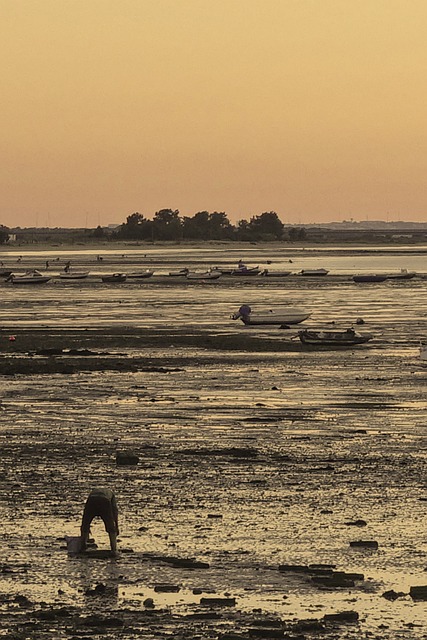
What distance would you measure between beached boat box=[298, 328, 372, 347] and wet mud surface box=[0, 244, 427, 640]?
21.3 feet

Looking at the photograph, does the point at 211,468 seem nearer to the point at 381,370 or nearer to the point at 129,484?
the point at 129,484

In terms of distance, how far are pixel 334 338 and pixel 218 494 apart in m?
38.3

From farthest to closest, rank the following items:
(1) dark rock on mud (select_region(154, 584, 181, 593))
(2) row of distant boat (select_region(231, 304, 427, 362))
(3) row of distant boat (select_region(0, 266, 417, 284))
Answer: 1. (3) row of distant boat (select_region(0, 266, 417, 284))
2. (2) row of distant boat (select_region(231, 304, 427, 362))
3. (1) dark rock on mud (select_region(154, 584, 181, 593))

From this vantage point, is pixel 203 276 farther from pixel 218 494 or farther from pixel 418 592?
pixel 418 592

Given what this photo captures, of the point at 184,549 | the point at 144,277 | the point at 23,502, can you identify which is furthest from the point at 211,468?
the point at 144,277

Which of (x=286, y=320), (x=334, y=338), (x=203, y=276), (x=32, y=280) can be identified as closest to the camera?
(x=334, y=338)

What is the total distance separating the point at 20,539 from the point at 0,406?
18.4m

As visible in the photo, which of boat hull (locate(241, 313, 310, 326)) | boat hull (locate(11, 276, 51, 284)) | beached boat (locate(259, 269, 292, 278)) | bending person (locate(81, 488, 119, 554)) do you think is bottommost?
beached boat (locate(259, 269, 292, 278))

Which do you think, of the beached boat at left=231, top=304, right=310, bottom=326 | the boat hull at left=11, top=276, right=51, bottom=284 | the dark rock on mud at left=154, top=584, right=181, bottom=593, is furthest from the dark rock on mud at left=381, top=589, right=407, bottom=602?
the boat hull at left=11, top=276, right=51, bottom=284

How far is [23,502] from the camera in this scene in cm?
2664

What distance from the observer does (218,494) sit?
90.5 ft

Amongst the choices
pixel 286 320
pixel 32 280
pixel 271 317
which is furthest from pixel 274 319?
pixel 32 280

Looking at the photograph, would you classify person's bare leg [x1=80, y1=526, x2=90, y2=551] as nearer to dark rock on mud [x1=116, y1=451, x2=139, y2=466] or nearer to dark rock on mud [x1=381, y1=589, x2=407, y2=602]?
dark rock on mud [x1=381, y1=589, x2=407, y2=602]

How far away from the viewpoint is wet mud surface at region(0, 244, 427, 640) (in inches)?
771
